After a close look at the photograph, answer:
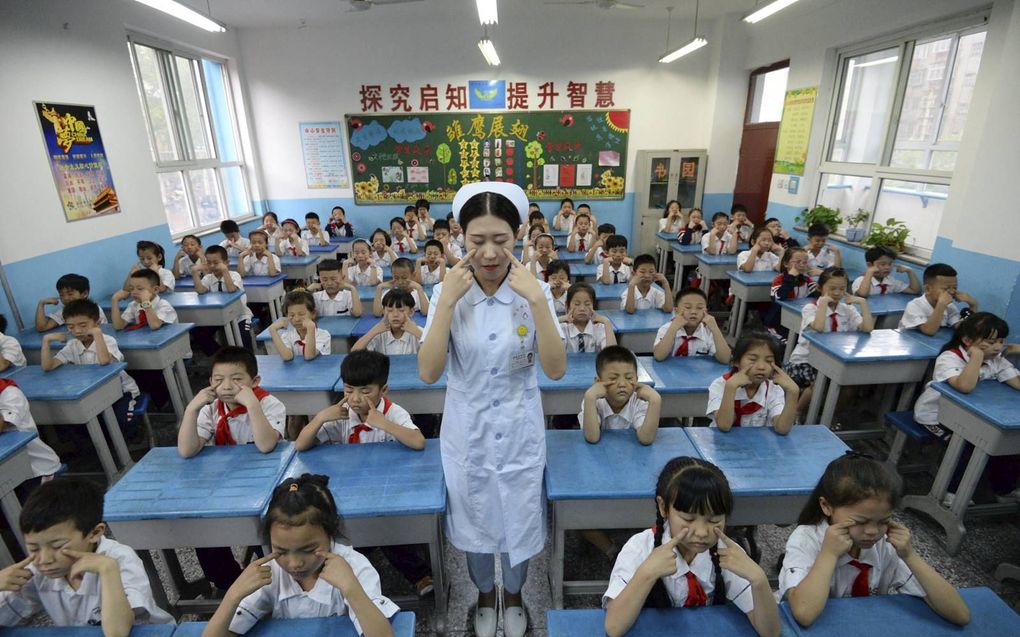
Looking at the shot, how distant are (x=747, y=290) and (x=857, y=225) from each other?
166cm

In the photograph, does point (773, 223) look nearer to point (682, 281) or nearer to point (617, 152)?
point (682, 281)

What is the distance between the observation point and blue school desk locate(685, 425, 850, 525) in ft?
5.70

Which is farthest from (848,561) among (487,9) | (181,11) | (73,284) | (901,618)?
(181,11)

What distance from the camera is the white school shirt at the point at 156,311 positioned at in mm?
3504

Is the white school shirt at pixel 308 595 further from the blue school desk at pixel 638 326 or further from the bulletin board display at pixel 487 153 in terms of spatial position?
the bulletin board display at pixel 487 153

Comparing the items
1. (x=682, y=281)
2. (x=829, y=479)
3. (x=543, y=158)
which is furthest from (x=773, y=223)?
(x=829, y=479)

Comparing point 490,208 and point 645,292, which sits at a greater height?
point 490,208

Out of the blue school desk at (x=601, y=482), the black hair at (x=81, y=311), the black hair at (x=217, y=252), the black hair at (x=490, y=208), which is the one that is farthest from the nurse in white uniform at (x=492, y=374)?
the black hair at (x=217, y=252)

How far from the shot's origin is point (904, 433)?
265cm

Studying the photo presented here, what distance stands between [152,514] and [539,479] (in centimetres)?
131

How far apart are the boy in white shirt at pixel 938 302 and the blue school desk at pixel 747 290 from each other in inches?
46.6

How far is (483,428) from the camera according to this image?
161 cm

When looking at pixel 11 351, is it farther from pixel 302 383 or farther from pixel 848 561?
pixel 848 561

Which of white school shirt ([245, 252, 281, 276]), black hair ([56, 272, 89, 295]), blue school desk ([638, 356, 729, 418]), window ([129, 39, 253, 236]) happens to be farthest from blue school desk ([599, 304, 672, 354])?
window ([129, 39, 253, 236])
